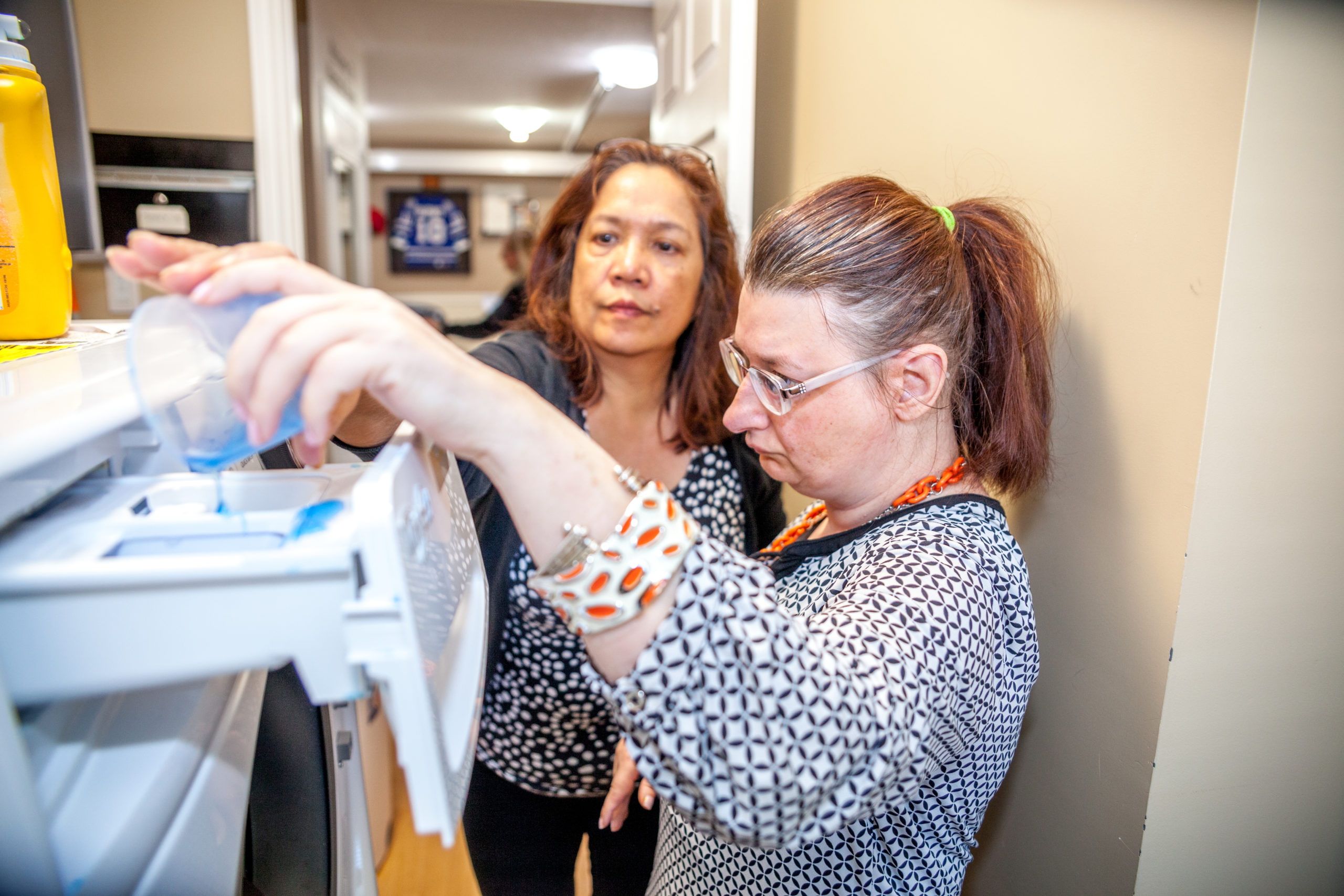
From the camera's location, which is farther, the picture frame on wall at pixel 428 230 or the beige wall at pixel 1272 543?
the picture frame on wall at pixel 428 230

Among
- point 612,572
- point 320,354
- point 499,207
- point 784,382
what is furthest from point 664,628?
point 499,207

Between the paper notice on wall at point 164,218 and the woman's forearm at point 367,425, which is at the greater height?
the paper notice on wall at point 164,218

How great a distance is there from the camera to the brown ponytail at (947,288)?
2.53ft

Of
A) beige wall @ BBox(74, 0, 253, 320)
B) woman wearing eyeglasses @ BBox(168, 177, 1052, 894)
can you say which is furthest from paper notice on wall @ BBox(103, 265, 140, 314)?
woman wearing eyeglasses @ BBox(168, 177, 1052, 894)

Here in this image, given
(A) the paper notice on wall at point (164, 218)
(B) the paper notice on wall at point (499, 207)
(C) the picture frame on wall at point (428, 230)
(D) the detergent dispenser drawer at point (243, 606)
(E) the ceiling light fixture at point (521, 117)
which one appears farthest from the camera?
(B) the paper notice on wall at point (499, 207)

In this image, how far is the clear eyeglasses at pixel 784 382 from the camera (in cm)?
78

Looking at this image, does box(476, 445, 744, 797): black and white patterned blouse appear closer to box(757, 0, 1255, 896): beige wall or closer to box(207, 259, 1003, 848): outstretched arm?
box(757, 0, 1255, 896): beige wall

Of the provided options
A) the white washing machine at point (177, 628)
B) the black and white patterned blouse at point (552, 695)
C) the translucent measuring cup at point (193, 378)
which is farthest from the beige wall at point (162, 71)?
the translucent measuring cup at point (193, 378)

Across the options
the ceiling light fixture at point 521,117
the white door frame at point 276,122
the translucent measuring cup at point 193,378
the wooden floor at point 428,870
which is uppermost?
the ceiling light fixture at point 521,117

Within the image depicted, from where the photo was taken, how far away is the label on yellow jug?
81 centimetres

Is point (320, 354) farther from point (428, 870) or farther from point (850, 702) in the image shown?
point (428, 870)

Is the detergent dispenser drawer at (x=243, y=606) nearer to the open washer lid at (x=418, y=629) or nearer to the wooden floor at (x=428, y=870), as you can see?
the open washer lid at (x=418, y=629)

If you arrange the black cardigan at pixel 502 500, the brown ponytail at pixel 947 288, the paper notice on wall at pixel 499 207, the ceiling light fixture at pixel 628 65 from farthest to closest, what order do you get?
the paper notice on wall at pixel 499 207, the ceiling light fixture at pixel 628 65, the black cardigan at pixel 502 500, the brown ponytail at pixel 947 288

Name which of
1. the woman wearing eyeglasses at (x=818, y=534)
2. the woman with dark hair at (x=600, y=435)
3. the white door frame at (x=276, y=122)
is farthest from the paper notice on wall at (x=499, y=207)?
the woman wearing eyeglasses at (x=818, y=534)
